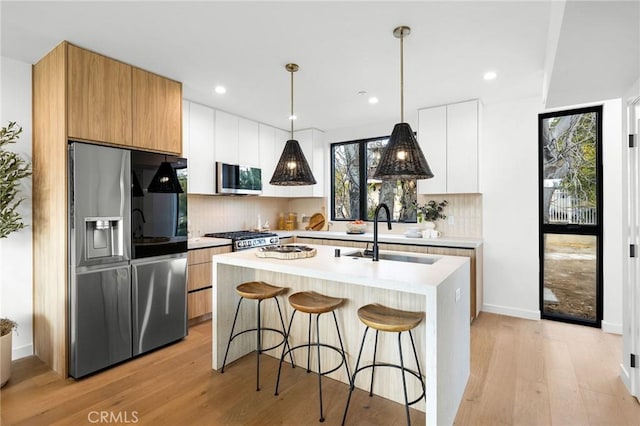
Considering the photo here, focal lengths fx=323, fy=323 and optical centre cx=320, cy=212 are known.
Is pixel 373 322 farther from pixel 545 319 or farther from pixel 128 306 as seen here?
pixel 545 319

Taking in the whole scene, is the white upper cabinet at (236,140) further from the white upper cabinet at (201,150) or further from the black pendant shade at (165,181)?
the black pendant shade at (165,181)

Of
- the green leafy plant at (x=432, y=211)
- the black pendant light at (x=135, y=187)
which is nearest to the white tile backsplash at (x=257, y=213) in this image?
the green leafy plant at (x=432, y=211)

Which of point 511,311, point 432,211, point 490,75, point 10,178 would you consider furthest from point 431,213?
point 10,178

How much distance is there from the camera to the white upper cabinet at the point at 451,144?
3.83 meters

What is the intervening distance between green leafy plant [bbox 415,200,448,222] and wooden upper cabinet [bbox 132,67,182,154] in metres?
3.11

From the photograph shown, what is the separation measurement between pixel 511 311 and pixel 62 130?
4826 mm

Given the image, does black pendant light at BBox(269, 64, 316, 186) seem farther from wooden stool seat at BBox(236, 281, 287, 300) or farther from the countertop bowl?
the countertop bowl

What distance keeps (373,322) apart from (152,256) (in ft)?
6.87

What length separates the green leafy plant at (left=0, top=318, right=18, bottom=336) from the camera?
245 cm

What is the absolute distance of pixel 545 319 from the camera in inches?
147

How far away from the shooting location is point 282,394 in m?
2.26

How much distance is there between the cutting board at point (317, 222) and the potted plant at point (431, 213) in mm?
1613

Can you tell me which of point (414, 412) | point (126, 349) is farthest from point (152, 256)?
point (414, 412)

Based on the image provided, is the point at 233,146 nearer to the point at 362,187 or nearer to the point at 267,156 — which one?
the point at 267,156
